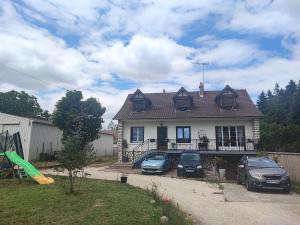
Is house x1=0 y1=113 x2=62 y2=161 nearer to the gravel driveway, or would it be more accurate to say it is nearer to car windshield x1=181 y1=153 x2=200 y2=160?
car windshield x1=181 y1=153 x2=200 y2=160

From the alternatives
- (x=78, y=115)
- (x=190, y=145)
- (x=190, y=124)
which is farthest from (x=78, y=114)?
(x=190, y=145)

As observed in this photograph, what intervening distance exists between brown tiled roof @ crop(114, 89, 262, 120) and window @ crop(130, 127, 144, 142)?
4.24 ft

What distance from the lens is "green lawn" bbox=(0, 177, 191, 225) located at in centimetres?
740

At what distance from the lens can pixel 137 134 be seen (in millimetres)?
29422

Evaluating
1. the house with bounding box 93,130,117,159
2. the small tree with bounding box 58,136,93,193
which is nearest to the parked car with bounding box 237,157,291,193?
the small tree with bounding box 58,136,93,193

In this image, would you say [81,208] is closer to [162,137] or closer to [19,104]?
[162,137]

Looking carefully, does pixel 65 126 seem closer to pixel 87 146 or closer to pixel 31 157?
pixel 31 157

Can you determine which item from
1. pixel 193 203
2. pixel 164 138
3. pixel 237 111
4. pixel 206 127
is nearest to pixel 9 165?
pixel 193 203

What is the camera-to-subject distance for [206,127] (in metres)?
28.4

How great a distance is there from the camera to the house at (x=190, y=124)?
2739 cm

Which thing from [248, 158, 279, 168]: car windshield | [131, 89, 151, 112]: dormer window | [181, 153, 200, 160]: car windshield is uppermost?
[131, 89, 151, 112]: dormer window

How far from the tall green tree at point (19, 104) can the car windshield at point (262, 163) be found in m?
38.9

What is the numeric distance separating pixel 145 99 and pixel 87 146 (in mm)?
18842

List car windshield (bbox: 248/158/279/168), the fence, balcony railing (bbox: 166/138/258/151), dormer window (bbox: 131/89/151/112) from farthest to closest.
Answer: dormer window (bbox: 131/89/151/112) → balcony railing (bbox: 166/138/258/151) → the fence → car windshield (bbox: 248/158/279/168)
